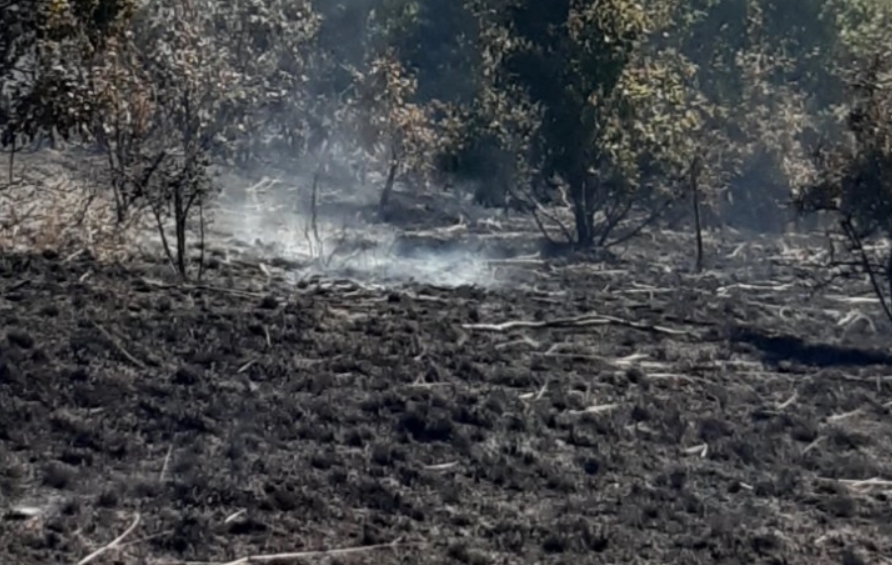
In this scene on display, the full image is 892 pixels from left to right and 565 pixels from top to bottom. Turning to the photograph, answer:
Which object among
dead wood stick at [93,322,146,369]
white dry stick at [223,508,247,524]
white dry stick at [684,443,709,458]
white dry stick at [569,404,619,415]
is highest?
dead wood stick at [93,322,146,369]

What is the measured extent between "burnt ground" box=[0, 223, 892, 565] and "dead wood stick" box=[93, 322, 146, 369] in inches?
1.7

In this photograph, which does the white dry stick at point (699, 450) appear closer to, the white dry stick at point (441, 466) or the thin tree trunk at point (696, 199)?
the white dry stick at point (441, 466)

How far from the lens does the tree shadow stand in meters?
19.9

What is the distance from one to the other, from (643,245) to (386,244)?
6415 millimetres

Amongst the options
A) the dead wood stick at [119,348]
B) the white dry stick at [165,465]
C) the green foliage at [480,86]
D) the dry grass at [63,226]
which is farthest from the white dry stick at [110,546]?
the dry grass at [63,226]

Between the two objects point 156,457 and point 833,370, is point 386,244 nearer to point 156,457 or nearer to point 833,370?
point 833,370

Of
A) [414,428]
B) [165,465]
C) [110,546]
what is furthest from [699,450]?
[110,546]

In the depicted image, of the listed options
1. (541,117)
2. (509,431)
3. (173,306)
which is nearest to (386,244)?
(541,117)

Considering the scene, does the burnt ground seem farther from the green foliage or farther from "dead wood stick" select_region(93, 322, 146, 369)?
the green foliage

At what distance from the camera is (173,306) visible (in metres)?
19.0

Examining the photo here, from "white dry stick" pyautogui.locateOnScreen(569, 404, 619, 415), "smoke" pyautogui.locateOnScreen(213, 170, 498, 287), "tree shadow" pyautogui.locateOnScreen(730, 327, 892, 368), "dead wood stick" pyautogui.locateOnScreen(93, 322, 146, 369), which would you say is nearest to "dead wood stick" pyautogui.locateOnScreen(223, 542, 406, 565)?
"white dry stick" pyautogui.locateOnScreen(569, 404, 619, 415)

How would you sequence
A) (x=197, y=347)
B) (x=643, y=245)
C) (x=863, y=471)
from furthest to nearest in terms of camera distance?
(x=643, y=245)
(x=197, y=347)
(x=863, y=471)

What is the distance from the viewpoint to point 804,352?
2042 centimetres

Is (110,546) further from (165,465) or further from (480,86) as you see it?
(480,86)
